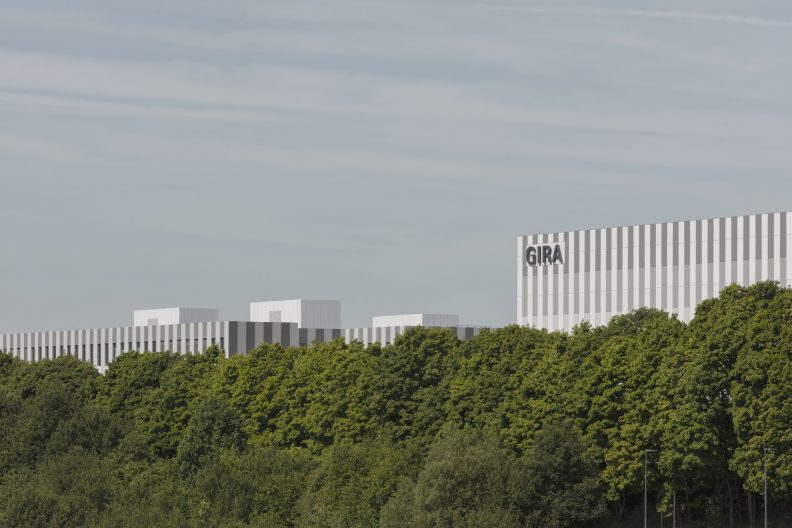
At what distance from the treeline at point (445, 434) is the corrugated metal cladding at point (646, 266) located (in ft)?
168

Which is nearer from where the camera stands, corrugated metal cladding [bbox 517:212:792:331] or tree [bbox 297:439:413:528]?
tree [bbox 297:439:413:528]

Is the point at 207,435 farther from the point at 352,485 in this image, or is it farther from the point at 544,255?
the point at 544,255

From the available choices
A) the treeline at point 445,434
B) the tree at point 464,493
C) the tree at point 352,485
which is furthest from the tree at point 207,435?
the tree at point 464,493

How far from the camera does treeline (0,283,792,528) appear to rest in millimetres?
89188

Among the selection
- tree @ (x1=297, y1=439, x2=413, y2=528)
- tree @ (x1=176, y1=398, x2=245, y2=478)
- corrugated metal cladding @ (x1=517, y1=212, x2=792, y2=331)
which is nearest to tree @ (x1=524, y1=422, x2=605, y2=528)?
tree @ (x1=297, y1=439, x2=413, y2=528)

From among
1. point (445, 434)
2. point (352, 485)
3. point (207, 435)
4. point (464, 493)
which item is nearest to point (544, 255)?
point (207, 435)

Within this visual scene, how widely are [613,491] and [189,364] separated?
58629mm

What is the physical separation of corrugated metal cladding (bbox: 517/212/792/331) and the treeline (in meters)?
51.3

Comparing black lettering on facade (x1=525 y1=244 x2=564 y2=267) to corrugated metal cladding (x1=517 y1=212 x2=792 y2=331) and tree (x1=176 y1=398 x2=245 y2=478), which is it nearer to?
corrugated metal cladding (x1=517 y1=212 x2=792 y2=331)

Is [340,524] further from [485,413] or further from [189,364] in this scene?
[189,364]

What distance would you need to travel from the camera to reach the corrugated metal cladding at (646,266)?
6511 inches

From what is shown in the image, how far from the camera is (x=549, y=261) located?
19588cm

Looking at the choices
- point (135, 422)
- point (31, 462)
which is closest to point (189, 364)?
point (135, 422)

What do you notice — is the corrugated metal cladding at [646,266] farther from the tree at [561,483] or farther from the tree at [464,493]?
the tree at [464,493]
